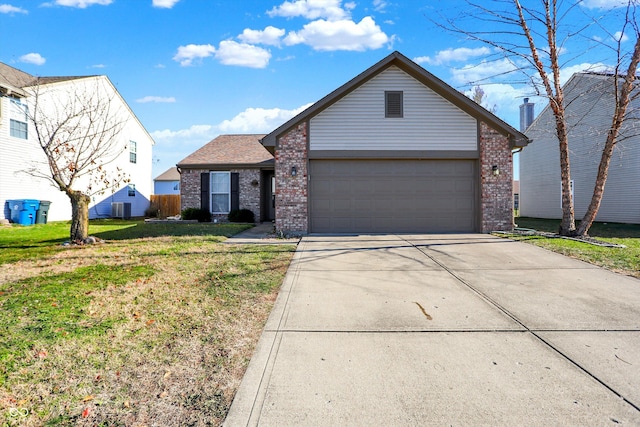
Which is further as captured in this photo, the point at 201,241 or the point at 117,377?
the point at 201,241

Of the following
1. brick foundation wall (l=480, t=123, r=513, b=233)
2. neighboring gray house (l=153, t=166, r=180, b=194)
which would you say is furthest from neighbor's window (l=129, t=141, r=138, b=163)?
brick foundation wall (l=480, t=123, r=513, b=233)

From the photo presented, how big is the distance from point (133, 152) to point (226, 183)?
37.2ft

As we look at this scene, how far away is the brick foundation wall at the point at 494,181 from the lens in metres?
11.7

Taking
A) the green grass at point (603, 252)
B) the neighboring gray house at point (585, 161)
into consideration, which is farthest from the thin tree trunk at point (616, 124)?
the neighboring gray house at point (585, 161)

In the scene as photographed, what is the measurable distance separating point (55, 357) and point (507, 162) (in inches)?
476

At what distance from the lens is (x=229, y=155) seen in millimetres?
18297

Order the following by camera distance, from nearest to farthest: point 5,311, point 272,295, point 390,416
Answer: point 390,416, point 5,311, point 272,295

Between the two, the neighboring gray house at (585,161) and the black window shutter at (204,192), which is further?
the black window shutter at (204,192)

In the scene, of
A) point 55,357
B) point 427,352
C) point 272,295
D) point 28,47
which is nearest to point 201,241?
point 272,295

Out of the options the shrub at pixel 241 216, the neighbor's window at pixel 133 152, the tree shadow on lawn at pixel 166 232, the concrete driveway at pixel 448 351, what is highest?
the neighbor's window at pixel 133 152

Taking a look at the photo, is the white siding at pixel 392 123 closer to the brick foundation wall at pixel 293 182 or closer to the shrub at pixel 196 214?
the brick foundation wall at pixel 293 182

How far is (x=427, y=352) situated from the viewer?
3.43 metres

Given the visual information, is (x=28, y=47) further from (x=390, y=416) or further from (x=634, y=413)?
(x=634, y=413)

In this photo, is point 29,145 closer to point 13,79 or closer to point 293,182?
point 13,79
